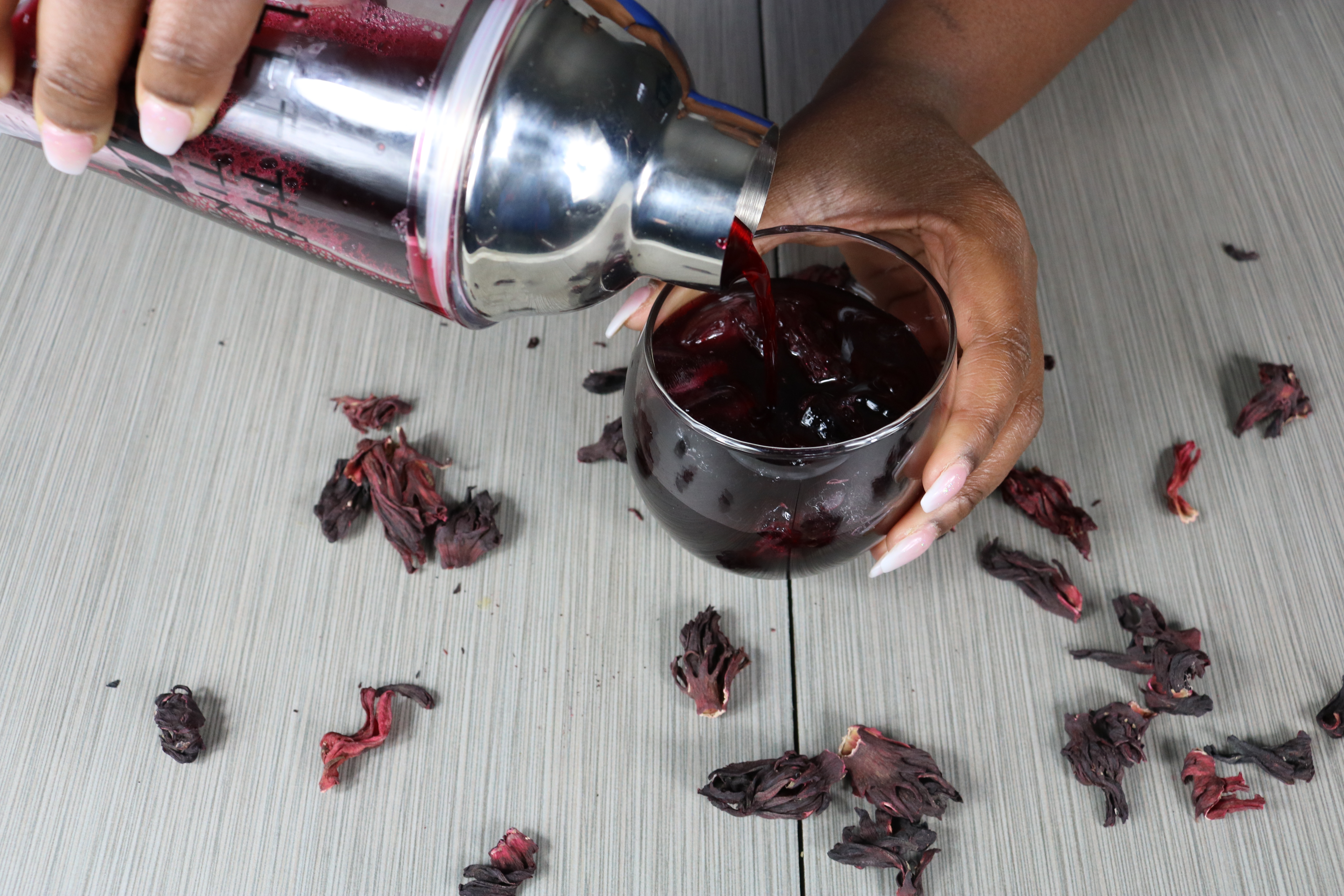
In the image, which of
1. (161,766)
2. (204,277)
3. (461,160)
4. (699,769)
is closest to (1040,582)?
(699,769)

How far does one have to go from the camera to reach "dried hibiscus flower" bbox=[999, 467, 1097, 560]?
2.10 feet

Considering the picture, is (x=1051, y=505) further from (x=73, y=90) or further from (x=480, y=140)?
(x=73, y=90)

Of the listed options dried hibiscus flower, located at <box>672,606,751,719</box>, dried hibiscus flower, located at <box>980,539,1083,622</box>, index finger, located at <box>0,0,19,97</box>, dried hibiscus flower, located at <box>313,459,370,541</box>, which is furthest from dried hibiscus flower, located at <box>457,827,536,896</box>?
index finger, located at <box>0,0,19,97</box>

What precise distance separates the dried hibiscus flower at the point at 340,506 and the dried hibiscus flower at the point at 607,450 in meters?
0.15

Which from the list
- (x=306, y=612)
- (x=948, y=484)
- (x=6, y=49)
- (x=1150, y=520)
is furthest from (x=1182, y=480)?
(x=6, y=49)

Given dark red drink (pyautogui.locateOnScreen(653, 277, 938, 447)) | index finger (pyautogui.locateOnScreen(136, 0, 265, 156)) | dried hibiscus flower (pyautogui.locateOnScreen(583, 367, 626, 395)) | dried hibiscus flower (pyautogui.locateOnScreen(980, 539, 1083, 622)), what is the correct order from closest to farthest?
index finger (pyautogui.locateOnScreen(136, 0, 265, 156)) → dark red drink (pyautogui.locateOnScreen(653, 277, 938, 447)) → dried hibiscus flower (pyautogui.locateOnScreen(980, 539, 1083, 622)) → dried hibiscus flower (pyautogui.locateOnScreen(583, 367, 626, 395))

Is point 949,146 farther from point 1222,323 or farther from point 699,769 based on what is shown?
point 699,769

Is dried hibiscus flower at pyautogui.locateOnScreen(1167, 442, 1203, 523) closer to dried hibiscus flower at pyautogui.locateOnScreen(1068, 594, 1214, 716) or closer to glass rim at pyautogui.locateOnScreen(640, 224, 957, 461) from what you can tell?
dried hibiscus flower at pyautogui.locateOnScreen(1068, 594, 1214, 716)

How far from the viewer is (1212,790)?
0.55 meters

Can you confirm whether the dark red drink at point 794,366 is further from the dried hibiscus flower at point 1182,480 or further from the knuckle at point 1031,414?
the dried hibiscus flower at point 1182,480

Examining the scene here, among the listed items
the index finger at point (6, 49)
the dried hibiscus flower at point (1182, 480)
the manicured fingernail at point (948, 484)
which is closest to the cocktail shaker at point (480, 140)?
the index finger at point (6, 49)

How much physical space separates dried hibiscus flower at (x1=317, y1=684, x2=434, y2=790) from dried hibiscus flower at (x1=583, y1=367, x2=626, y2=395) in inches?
9.6

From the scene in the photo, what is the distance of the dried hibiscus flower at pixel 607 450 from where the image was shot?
2.23 ft

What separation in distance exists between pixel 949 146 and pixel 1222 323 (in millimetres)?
249
